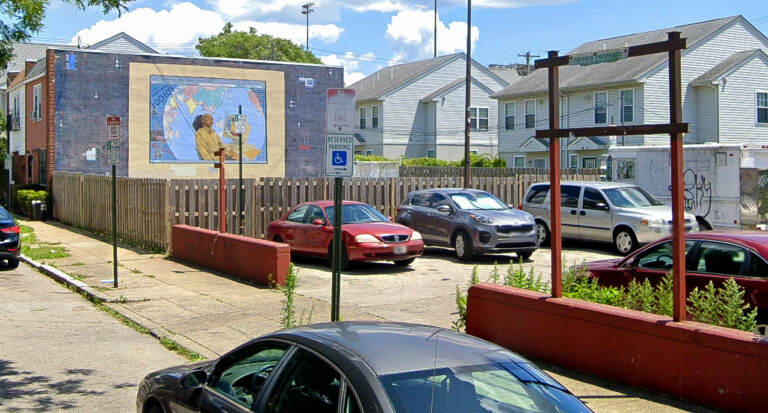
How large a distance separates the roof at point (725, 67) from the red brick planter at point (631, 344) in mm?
32806

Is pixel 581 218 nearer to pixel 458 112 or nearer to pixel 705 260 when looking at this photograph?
pixel 705 260

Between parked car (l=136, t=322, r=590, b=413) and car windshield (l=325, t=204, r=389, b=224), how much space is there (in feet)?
38.8

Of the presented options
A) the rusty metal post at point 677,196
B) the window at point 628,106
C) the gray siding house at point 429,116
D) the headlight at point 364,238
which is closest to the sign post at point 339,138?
the rusty metal post at point 677,196

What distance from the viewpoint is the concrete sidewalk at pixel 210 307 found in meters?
7.38

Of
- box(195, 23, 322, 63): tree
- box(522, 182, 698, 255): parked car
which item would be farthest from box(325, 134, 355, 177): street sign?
box(195, 23, 322, 63): tree

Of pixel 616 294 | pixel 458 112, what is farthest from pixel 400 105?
pixel 616 294

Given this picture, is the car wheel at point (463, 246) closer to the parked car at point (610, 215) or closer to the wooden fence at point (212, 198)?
the parked car at point (610, 215)

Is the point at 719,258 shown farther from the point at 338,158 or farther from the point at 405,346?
the point at 405,346

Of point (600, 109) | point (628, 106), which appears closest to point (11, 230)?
point (628, 106)

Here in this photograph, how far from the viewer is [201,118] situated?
32.7 metres

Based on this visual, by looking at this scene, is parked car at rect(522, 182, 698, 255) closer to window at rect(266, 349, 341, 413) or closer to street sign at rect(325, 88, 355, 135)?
street sign at rect(325, 88, 355, 135)

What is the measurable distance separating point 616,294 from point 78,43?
32.5 meters

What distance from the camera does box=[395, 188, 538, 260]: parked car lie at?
56.4 feet

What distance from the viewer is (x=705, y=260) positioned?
9016 mm
